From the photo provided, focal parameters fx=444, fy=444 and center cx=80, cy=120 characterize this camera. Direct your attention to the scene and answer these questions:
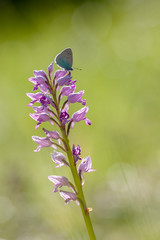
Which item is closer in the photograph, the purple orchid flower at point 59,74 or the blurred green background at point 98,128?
the purple orchid flower at point 59,74

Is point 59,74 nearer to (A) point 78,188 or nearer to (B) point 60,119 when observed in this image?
(B) point 60,119

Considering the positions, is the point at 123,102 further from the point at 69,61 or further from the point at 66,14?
the point at 66,14

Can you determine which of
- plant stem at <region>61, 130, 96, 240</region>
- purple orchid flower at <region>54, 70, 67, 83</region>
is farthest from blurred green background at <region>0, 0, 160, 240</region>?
purple orchid flower at <region>54, 70, 67, 83</region>

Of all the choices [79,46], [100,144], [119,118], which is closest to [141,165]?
[100,144]

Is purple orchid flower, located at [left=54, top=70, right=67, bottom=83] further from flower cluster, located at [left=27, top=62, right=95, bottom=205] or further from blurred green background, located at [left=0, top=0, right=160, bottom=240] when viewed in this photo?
blurred green background, located at [left=0, top=0, right=160, bottom=240]

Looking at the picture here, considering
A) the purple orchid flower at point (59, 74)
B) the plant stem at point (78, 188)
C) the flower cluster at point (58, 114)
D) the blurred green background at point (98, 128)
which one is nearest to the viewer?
the plant stem at point (78, 188)

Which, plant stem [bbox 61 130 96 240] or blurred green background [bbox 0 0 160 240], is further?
blurred green background [bbox 0 0 160 240]

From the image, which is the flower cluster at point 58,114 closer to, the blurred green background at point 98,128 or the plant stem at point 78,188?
the plant stem at point 78,188

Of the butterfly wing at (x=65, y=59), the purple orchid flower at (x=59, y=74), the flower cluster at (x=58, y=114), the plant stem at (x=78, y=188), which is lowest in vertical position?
the plant stem at (x=78, y=188)

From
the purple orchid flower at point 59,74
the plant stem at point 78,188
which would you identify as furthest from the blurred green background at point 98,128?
the purple orchid flower at point 59,74
